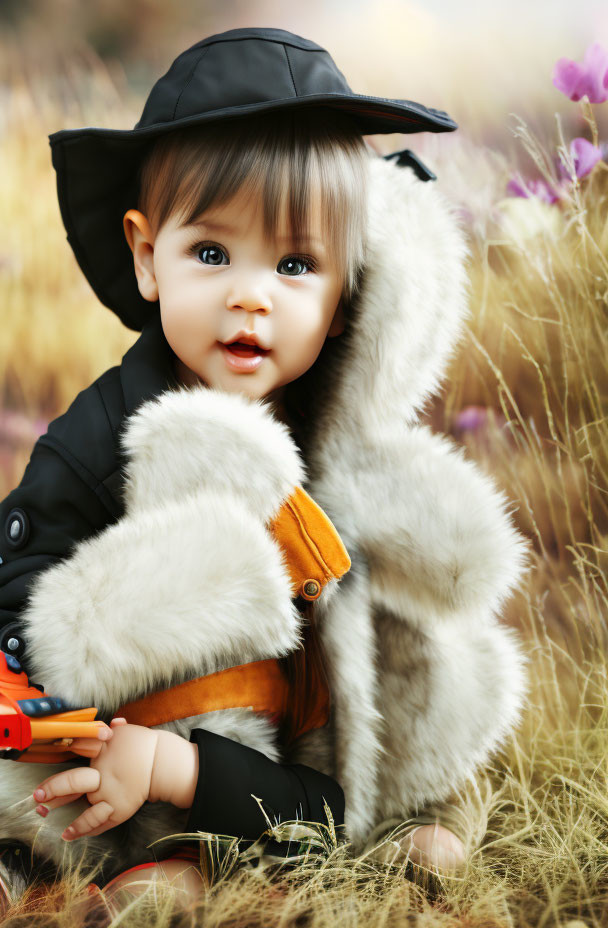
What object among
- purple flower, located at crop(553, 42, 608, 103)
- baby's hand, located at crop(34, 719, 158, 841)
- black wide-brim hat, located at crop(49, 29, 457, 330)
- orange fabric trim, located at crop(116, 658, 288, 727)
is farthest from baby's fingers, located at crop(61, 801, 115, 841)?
purple flower, located at crop(553, 42, 608, 103)

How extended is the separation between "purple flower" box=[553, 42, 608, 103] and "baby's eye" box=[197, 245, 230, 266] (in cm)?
95

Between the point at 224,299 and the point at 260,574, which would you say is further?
the point at 224,299

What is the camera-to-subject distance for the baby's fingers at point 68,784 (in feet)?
2.77

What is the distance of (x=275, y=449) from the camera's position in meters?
0.92

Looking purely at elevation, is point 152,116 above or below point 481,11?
below

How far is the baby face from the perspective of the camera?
98 centimetres

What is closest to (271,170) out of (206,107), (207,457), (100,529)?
Result: (206,107)

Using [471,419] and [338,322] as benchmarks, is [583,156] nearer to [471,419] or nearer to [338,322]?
[471,419]

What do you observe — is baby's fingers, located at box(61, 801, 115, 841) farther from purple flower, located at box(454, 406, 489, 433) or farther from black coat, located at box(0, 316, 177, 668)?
purple flower, located at box(454, 406, 489, 433)

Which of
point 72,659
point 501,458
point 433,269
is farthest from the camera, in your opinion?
point 501,458

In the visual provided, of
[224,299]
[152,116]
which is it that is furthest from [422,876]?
[152,116]

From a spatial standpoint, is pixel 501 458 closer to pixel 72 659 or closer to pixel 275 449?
pixel 275 449

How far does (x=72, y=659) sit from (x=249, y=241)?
1.62ft

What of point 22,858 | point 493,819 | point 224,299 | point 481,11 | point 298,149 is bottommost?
point 493,819
